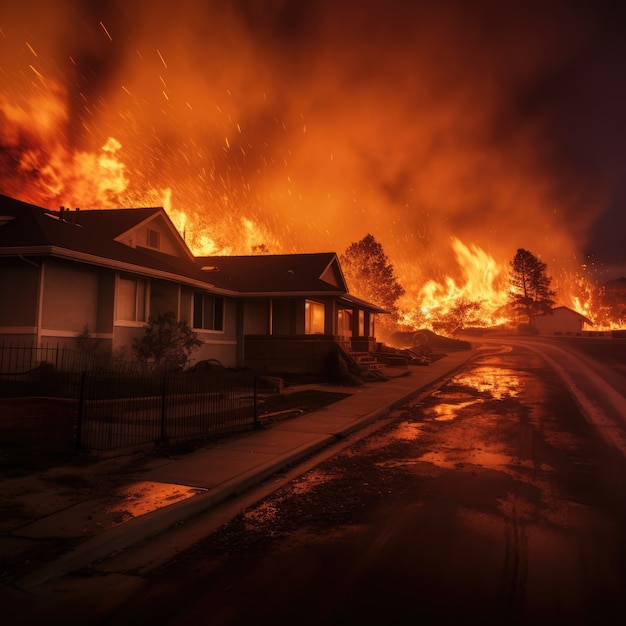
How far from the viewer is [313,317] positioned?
27.3 m

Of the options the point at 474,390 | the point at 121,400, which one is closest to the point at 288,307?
the point at 474,390

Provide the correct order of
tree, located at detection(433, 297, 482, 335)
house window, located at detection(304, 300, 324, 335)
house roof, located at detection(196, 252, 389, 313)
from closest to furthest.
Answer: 1. house roof, located at detection(196, 252, 389, 313)
2. house window, located at detection(304, 300, 324, 335)
3. tree, located at detection(433, 297, 482, 335)

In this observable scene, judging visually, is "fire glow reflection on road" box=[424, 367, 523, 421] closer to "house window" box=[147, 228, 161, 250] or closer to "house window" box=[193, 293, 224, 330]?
"house window" box=[193, 293, 224, 330]

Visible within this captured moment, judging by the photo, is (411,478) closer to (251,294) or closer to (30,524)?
(30,524)

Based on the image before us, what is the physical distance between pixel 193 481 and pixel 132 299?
11.8 meters

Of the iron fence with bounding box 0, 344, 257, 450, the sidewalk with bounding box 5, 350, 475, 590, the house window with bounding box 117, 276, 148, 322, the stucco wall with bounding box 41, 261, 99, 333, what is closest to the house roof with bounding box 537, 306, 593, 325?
the house window with bounding box 117, 276, 148, 322

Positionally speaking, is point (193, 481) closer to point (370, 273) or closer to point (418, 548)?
point (418, 548)

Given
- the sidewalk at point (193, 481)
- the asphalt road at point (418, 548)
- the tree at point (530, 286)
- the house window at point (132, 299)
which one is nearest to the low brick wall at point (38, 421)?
the sidewalk at point (193, 481)

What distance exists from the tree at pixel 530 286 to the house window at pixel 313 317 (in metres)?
78.8

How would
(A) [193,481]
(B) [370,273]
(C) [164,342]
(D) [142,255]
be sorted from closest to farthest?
(A) [193,481]
(C) [164,342]
(D) [142,255]
(B) [370,273]

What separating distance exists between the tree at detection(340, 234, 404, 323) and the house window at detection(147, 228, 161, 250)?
29.1 metres

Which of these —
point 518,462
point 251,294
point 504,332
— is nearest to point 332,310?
point 251,294

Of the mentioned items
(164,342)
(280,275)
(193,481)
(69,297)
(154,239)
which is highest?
(154,239)

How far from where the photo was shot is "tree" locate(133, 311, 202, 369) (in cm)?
1684
